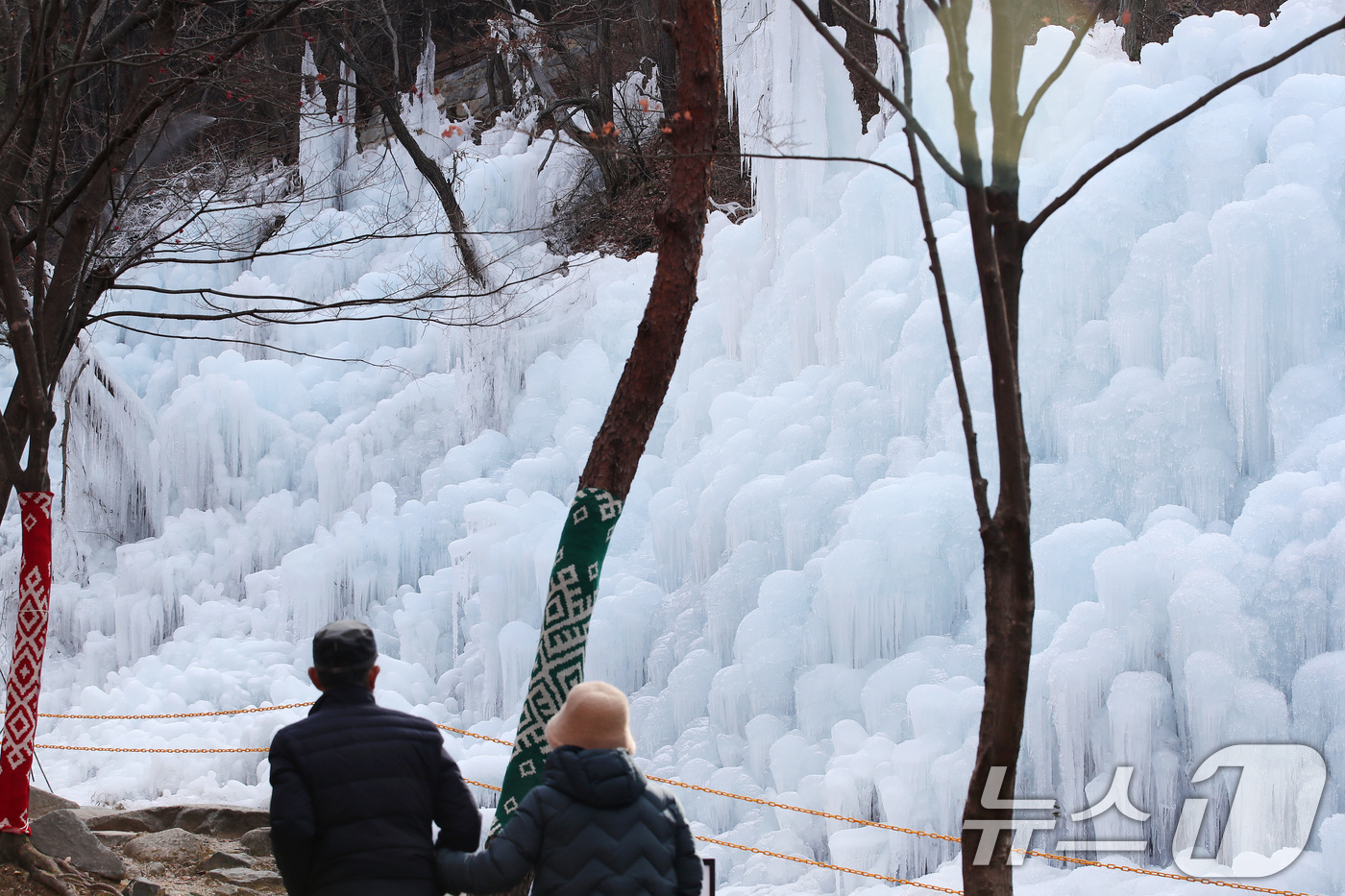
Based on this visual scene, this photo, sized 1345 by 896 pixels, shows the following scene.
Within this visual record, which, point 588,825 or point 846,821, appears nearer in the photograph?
point 588,825

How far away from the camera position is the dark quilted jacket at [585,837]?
2.05m

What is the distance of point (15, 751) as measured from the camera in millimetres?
4238

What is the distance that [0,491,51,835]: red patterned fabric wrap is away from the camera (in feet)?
13.9

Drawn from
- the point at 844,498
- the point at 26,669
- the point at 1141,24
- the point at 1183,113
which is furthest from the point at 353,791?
the point at 1141,24

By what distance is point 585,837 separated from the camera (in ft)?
6.75

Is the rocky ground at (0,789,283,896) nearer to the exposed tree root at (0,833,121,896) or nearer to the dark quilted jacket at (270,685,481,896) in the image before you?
the exposed tree root at (0,833,121,896)

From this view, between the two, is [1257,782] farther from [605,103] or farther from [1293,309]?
[605,103]

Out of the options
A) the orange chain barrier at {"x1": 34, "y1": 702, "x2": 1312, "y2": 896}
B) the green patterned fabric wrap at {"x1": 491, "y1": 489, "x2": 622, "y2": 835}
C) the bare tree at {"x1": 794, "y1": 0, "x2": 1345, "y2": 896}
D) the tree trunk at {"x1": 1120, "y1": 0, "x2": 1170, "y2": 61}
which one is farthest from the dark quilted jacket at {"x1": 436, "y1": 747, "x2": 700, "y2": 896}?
the tree trunk at {"x1": 1120, "y1": 0, "x2": 1170, "y2": 61}

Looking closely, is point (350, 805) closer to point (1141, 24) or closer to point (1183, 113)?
point (1183, 113)

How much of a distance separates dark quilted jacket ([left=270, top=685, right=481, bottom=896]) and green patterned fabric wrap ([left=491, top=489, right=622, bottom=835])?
1453mm

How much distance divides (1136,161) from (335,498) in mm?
6859

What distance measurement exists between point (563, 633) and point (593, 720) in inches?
65.2

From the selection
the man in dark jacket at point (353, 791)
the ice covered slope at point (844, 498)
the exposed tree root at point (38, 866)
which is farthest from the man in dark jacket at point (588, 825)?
the ice covered slope at point (844, 498)

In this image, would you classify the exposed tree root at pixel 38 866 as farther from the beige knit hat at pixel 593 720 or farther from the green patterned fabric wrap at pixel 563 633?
the beige knit hat at pixel 593 720
